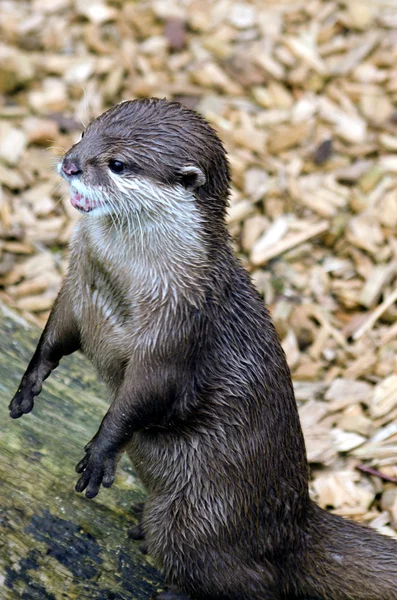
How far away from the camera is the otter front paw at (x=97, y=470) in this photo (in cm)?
272

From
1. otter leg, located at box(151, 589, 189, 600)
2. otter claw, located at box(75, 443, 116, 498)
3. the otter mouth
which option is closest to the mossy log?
otter leg, located at box(151, 589, 189, 600)

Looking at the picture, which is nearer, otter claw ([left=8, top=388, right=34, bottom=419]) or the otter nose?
the otter nose

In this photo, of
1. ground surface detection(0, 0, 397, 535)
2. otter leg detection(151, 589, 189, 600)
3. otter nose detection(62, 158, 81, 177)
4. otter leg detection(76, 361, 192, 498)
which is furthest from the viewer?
ground surface detection(0, 0, 397, 535)

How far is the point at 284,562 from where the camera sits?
282 cm

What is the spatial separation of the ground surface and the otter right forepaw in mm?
1139

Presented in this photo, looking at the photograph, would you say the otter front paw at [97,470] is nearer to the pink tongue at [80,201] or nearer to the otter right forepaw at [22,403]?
the otter right forepaw at [22,403]

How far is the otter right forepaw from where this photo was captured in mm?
2932

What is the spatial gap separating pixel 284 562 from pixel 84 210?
3.97ft

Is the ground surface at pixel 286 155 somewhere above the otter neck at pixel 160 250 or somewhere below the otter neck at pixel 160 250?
below

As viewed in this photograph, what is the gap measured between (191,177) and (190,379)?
58cm

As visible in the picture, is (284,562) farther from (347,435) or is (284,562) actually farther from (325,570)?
(347,435)

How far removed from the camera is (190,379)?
270 centimetres

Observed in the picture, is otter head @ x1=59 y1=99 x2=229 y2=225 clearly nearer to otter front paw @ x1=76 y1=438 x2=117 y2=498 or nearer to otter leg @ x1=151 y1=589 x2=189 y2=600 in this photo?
otter front paw @ x1=76 y1=438 x2=117 y2=498

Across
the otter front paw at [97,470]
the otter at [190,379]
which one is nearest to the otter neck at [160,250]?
the otter at [190,379]
